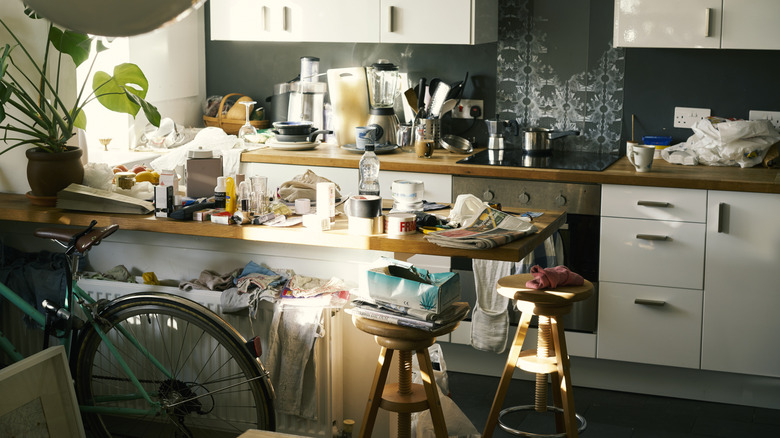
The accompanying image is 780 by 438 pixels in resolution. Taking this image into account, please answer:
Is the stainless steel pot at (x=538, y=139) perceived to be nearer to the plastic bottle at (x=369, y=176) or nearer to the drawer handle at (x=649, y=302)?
the drawer handle at (x=649, y=302)

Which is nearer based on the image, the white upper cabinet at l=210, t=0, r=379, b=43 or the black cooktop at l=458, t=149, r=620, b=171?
the black cooktop at l=458, t=149, r=620, b=171

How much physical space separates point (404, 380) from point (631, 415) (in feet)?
4.96

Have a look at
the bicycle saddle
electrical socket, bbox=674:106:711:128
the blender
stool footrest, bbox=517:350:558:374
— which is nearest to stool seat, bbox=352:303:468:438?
stool footrest, bbox=517:350:558:374

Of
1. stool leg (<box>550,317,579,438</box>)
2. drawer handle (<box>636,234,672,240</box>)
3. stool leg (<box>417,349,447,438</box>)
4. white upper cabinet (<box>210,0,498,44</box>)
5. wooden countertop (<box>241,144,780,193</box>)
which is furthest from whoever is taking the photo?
white upper cabinet (<box>210,0,498,44</box>)

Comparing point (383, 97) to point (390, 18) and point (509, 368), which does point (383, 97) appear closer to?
point (390, 18)

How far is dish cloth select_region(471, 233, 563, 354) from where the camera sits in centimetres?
409

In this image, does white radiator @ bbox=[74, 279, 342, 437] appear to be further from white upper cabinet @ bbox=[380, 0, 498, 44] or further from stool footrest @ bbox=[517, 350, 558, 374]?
white upper cabinet @ bbox=[380, 0, 498, 44]

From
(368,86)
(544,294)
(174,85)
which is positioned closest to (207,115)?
(174,85)

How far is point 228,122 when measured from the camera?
5.09 m

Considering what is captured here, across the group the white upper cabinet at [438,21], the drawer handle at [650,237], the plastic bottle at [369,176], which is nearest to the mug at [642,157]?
the drawer handle at [650,237]

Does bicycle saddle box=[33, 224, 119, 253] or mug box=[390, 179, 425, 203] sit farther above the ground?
mug box=[390, 179, 425, 203]

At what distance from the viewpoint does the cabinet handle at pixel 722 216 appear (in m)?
3.83

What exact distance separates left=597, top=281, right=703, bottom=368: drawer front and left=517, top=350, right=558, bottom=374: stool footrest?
1.04 m

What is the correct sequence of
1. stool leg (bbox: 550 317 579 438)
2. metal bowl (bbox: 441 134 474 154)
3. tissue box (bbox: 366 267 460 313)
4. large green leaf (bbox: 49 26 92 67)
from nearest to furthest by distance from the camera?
tissue box (bbox: 366 267 460 313)
stool leg (bbox: 550 317 579 438)
large green leaf (bbox: 49 26 92 67)
metal bowl (bbox: 441 134 474 154)
